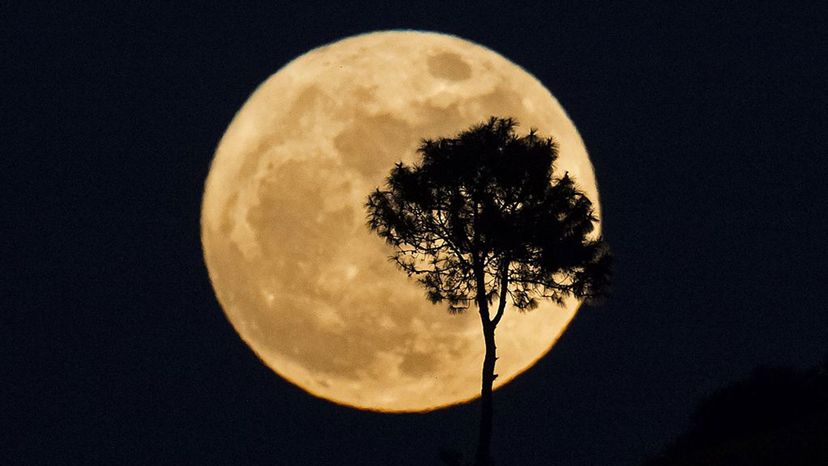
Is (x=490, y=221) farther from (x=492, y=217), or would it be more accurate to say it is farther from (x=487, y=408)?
(x=487, y=408)

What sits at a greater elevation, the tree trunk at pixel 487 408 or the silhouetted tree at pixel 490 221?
the silhouetted tree at pixel 490 221

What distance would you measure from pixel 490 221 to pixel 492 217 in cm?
14

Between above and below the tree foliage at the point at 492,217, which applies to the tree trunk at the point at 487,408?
below

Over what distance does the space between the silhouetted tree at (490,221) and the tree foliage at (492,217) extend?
0.03 metres

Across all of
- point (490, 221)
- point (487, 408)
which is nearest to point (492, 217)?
point (490, 221)

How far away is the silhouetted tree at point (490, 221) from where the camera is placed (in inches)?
1150

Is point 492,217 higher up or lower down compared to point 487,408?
higher up

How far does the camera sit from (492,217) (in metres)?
29.2

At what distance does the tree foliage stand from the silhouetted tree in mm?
31

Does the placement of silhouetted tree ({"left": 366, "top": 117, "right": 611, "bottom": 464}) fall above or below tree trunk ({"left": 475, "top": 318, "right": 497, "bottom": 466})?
above

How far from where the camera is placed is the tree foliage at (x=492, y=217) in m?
29.2

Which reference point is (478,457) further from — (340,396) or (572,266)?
(340,396)

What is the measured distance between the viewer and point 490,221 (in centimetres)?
2922

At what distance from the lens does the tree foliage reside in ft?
95.9
